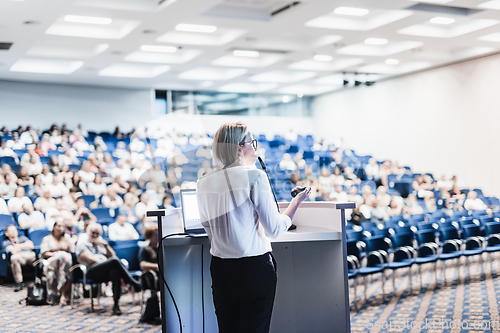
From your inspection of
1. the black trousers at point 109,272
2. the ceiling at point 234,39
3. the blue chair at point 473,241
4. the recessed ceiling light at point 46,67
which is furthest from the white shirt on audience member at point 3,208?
the blue chair at point 473,241

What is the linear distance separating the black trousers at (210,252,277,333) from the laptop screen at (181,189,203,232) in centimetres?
59

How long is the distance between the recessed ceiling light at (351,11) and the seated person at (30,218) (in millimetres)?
5254

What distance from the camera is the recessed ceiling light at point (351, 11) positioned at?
25.5 feet

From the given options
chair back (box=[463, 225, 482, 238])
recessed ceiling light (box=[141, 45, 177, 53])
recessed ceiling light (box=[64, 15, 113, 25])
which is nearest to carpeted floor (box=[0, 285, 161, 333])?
chair back (box=[463, 225, 482, 238])

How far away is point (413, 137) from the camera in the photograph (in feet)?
40.9

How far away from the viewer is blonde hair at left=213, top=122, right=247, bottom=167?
189 cm

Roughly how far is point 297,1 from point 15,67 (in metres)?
6.64

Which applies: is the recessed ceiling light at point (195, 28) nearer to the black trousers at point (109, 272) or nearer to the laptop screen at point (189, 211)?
the black trousers at point (109, 272)

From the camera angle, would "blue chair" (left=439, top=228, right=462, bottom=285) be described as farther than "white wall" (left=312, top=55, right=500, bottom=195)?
No

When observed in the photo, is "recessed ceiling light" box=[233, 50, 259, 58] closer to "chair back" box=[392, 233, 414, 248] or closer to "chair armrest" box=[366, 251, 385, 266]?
"chair back" box=[392, 233, 414, 248]

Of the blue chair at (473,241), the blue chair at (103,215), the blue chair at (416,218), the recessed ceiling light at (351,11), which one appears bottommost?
the blue chair at (473,241)

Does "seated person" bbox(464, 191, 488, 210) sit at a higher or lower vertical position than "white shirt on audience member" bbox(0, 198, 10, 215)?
lower

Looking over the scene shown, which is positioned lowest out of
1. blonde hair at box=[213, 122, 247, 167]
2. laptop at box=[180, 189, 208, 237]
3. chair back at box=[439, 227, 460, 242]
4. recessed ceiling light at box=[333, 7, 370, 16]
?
chair back at box=[439, 227, 460, 242]

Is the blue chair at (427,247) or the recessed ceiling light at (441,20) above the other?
the recessed ceiling light at (441,20)
